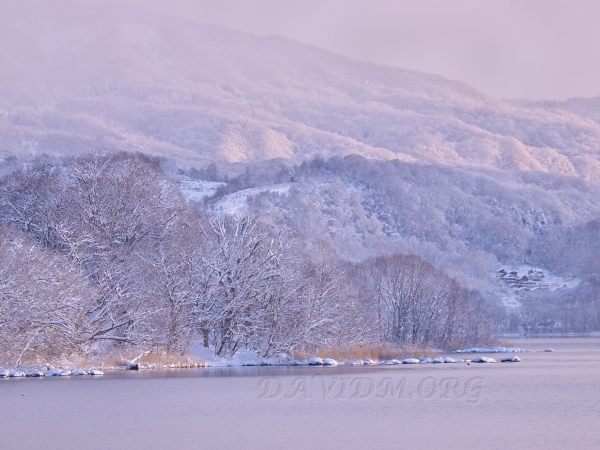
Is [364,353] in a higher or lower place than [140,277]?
lower

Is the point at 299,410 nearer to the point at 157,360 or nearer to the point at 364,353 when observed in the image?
the point at 157,360

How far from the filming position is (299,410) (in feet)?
116

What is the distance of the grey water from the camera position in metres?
27.2

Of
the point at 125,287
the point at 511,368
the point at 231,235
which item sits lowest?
the point at 511,368

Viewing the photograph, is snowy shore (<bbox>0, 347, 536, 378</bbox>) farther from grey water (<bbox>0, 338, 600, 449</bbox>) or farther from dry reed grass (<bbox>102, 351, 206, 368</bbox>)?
grey water (<bbox>0, 338, 600, 449</bbox>)

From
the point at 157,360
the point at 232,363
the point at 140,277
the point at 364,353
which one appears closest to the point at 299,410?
the point at 157,360

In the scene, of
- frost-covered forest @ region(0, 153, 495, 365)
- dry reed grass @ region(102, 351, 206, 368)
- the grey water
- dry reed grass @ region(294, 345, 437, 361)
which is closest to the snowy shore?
dry reed grass @ region(102, 351, 206, 368)

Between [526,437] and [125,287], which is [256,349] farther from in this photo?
[526,437]

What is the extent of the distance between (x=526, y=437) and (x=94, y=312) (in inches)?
1368

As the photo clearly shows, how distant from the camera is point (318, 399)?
39.4 metres

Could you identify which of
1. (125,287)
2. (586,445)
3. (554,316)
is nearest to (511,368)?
(125,287)

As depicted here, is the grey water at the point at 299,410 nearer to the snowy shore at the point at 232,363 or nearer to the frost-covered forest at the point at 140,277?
the snowy shore at the point at 232,363

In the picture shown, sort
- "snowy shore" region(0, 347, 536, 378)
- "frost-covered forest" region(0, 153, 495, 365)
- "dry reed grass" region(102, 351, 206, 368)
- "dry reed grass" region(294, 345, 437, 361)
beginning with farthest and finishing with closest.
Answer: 1. "dry reed grass" region(294, 345, 437, 361)
2. "dry reed grass" region(102, 351, 206, 368)
3. "frost-covered forest" region(0, 153, 495, 365)
4. "snowy shore" region(0, 347, 536, 378)

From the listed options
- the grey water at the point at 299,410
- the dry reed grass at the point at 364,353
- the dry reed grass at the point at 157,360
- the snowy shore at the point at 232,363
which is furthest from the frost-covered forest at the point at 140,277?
the grey water at the point at 299,410
